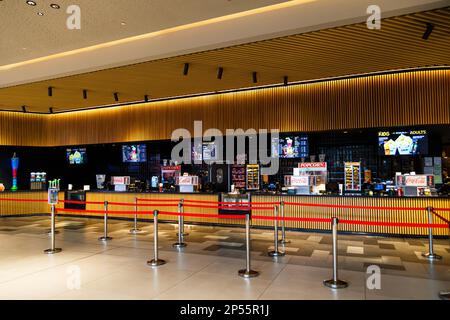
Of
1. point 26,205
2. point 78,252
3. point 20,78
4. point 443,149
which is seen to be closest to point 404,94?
point 443,149

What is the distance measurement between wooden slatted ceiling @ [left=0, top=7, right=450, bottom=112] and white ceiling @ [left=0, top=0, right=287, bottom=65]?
69cm

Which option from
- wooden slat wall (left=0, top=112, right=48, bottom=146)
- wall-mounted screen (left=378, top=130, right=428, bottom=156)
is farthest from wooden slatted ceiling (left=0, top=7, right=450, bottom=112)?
wooden slat wall (left=0, top=112, right=48, bottom=146)

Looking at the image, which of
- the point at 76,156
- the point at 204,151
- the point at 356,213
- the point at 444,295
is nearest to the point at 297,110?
the point at 356,213

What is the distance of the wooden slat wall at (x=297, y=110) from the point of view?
25.5 feet

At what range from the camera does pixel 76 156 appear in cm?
1253

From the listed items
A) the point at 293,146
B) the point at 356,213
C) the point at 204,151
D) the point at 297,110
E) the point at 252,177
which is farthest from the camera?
the point at 204,151

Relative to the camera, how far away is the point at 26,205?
38.0 feet

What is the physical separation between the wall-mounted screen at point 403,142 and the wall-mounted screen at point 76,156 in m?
10.1

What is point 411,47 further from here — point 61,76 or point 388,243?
point 61,76

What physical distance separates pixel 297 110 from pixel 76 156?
851 cm

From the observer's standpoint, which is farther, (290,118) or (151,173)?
(151,173)

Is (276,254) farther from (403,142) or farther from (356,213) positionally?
(403,142)

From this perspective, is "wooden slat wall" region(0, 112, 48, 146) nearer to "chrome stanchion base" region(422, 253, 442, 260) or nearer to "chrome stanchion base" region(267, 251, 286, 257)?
"chrome stanchion base" region(267, 251, 286, 257)

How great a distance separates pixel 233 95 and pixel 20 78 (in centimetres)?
551
